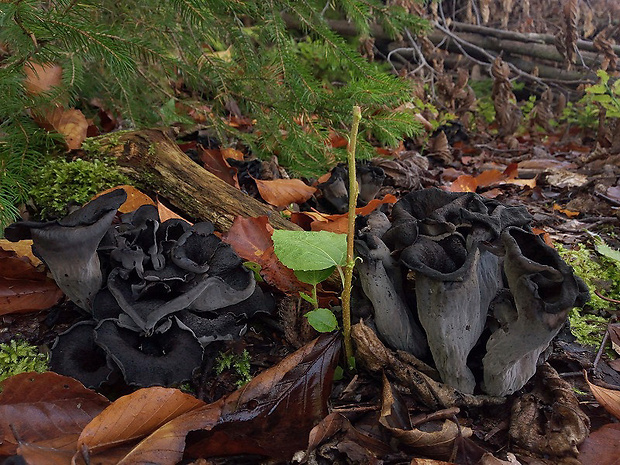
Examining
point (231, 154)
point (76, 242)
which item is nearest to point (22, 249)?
point (76, 242)

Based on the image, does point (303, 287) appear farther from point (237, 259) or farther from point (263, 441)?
point (263, 441)

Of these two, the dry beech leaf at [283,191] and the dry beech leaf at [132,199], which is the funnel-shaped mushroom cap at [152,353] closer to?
the dry beech leaf at [132,199]

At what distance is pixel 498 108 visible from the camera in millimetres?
7629

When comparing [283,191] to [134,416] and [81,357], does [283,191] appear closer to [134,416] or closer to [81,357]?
[81,357]

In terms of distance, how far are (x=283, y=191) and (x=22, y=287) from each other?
6.23 ft

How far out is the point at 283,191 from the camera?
144 inches

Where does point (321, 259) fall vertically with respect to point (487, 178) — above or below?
above

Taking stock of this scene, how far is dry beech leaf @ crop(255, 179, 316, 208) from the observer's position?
3.56m

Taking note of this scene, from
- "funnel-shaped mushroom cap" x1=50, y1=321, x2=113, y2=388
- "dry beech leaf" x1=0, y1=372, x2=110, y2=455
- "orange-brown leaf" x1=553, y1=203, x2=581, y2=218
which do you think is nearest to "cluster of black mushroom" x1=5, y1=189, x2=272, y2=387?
"funnel-shaped mushroom cap" x1=50, y1=321, x2=113, y2=388

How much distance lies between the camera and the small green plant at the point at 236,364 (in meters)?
2.17

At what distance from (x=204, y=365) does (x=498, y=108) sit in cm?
708

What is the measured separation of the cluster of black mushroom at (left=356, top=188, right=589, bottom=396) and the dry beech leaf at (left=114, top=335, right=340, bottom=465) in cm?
40

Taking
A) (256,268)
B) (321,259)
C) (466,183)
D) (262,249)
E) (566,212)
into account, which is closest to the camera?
(321,259)

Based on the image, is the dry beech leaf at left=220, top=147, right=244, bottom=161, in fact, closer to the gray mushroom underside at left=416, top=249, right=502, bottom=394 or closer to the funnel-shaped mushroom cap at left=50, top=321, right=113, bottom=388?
the funnel-shaped mushroom cap at left=50, top=321, right=113, bottom=388
